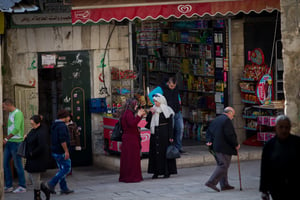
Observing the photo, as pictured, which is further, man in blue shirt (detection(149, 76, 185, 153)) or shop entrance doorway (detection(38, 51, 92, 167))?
shop entrance doorway (detection(38, 51, 92, 167))

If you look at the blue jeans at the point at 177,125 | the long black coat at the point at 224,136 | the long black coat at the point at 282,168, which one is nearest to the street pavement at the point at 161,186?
the long black coat at the point at 224,136

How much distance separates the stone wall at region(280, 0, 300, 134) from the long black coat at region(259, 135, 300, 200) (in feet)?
8.11

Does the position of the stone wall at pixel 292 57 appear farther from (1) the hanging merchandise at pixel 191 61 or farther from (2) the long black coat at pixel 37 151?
(1) the hanging merchandise at pixel 191 61

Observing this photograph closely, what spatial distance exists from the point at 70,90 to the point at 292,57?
6.76 meters

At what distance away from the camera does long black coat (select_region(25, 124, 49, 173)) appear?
1207cm

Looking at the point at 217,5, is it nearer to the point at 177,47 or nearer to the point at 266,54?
the point at 266,54

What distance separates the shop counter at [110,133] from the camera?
15766 millimetres

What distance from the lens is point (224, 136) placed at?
12719mm

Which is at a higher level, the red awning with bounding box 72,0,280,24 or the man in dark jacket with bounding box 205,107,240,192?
the red awning with bounding box 72,0,280,24

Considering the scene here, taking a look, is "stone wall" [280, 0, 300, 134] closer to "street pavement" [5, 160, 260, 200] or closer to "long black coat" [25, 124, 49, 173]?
"street pavement" [5, 160, 260, 200]

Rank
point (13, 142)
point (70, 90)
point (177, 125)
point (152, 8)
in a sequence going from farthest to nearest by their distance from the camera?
point (70, 90) → point (177, 125) → point (152, 8) → point (13, 142)

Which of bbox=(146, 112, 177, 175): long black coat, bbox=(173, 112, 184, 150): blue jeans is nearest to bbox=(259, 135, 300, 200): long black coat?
bbox=(146, 112, 177, 175): long black coat

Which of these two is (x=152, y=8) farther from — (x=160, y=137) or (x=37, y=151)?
(x=37, y=151)

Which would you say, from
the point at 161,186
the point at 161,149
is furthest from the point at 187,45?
the point at 161,186
